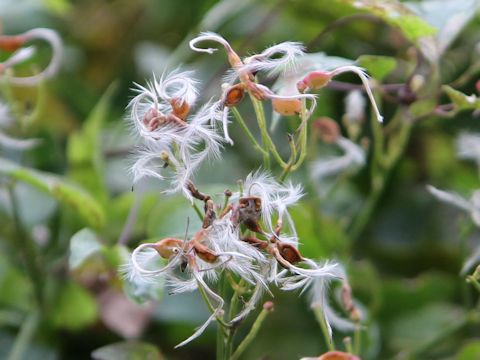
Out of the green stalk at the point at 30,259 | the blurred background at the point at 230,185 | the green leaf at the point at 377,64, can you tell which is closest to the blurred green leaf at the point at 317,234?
the blurred background at the point at 230,185

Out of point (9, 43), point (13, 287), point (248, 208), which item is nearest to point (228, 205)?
point (248, 208)

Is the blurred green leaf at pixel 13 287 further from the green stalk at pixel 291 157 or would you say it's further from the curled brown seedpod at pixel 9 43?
the green stalk at pixel 291 157

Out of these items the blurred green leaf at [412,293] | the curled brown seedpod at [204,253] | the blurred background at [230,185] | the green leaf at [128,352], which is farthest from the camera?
the blurred green leaf at [412,293]

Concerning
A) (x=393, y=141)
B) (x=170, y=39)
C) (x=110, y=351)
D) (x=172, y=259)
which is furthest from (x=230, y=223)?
Result: (x=170, y=39)

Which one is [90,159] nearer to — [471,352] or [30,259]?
[30,259]

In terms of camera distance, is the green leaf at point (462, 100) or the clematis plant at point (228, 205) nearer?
the clematis plant at point (228, 205)

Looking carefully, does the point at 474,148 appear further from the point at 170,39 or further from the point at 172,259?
the point at 170,39
